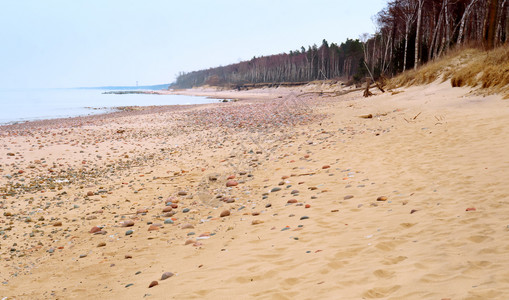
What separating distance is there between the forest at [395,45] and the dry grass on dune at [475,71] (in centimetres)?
173

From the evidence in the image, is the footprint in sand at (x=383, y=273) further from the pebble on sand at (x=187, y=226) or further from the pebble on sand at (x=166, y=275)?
the pebble on sand at (x=187, y=226)

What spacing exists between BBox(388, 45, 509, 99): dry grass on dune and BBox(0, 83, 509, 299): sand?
7.03ft

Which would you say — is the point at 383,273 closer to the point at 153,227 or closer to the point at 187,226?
the point at 187,226

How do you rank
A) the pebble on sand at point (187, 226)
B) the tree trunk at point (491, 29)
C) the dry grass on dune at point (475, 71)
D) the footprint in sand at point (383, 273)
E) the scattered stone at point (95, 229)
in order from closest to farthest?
the footprint in sand at point (383, 273), the pebble on sand at point (187, 226), the scattered stone at point (95, 229), the dry grass on dune at point (475, 71), the tree trunk at point (491, 29)

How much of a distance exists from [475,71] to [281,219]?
1471cm

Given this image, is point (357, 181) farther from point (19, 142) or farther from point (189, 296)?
point (19, 142)

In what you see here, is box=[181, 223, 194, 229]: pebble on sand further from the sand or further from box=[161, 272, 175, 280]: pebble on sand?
box=[161, 272, 175, 280]: pebble on sand

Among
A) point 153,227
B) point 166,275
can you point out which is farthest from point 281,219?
point 153,227

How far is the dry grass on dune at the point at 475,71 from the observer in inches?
497

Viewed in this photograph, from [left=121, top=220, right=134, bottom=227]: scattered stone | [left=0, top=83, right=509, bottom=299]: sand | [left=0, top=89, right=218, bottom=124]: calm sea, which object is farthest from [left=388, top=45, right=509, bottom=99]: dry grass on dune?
[left=0, top=89, right=218, bottom=124]: calm sea

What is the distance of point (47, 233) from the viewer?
5.82 meters

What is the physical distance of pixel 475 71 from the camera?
49.6 feet

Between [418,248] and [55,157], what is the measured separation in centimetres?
1228

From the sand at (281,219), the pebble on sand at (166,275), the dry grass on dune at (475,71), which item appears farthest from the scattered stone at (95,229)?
the dry grass on dune at (475,71)
